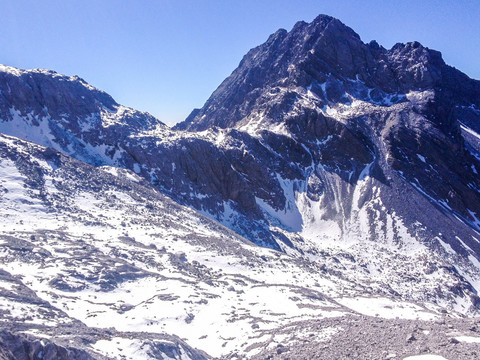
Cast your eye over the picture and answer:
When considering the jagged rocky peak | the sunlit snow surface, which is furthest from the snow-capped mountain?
the jagged rocky peak

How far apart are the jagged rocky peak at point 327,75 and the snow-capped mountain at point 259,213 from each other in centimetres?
67

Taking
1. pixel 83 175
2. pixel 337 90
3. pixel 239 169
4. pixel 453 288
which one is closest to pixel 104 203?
pixel 83 175

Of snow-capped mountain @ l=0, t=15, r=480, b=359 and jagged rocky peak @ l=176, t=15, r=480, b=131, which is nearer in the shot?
snow-capped mountain @ l=0, t=15, r=480, b=359

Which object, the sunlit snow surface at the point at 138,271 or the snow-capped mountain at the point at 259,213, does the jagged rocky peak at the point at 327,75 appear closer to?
the snow-capped mountain at the point at 259,213

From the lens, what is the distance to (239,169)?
105 meters

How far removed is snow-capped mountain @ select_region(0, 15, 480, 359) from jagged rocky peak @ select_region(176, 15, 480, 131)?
67 centimetres

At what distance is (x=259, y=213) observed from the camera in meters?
92.2

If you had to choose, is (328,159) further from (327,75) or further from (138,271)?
(138,271)

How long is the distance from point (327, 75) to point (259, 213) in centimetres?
7325

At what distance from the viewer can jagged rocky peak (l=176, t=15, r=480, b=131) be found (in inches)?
5522

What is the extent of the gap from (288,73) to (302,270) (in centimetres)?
11005

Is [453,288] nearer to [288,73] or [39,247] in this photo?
[39,247]

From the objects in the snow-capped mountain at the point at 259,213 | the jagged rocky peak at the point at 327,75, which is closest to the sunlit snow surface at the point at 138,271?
the snow-capped mountain at the point at 259,213

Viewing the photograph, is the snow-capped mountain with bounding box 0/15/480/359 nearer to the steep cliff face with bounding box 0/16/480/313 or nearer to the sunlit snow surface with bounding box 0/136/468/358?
the sunlit snow surface with bounding box 0/136/468/358
